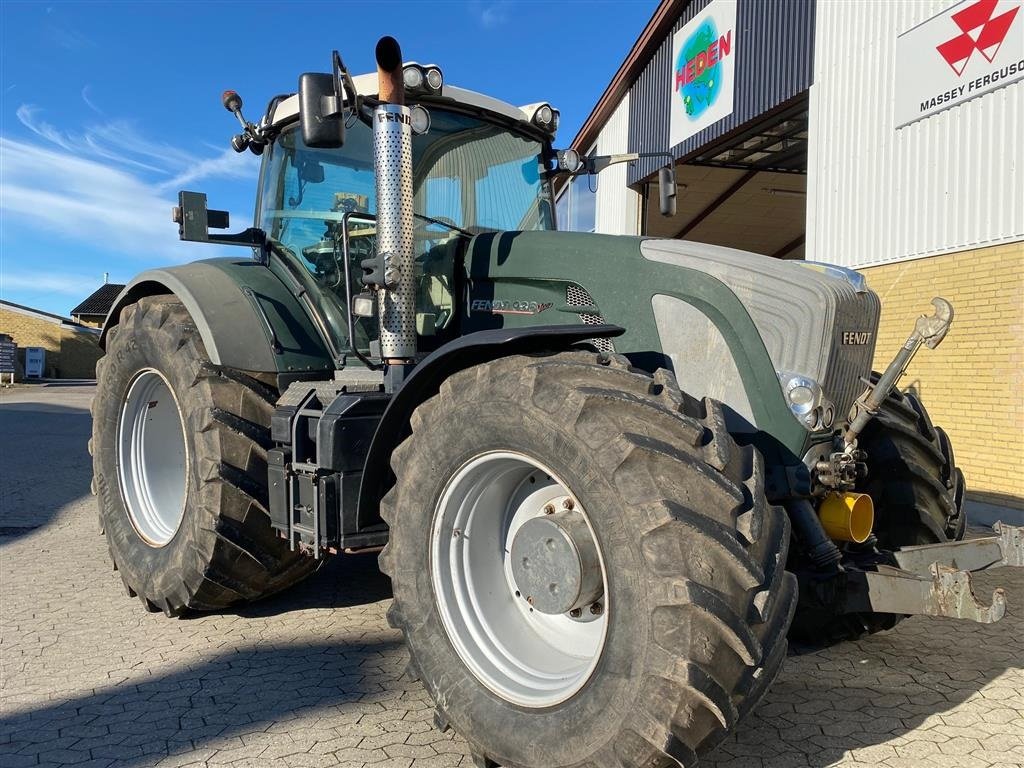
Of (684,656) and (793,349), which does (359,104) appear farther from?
(684,656)

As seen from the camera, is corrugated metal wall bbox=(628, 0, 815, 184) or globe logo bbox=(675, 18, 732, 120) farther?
globe logo bbox=(675, 18, 732, 120)

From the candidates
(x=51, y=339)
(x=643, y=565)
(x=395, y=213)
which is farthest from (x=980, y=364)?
(x=51, y=339)

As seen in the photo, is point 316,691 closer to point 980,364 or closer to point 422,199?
point 422,199

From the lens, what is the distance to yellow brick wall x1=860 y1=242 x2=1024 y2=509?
768 centimetres

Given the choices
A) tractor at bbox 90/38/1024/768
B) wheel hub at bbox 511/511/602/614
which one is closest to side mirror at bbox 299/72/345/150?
tractor at bbox 90/38/1024/768

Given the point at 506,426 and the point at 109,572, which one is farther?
the point at 109,572

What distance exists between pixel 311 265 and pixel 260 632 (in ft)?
6.23

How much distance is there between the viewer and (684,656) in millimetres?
2082

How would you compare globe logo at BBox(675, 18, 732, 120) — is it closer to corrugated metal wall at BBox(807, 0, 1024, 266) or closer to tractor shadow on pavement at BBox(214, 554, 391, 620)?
corrugated metal wall at BBox(807, 0, 1024, 266)

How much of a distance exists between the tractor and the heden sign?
8878 mm

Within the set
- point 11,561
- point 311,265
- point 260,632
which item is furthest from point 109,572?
point 311,265

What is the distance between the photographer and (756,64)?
38.4 ft

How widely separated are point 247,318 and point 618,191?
13104mm

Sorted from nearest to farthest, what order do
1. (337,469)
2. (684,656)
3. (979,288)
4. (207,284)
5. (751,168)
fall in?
(684,656), (337,469), (207,284), (979,288), (751,168)
